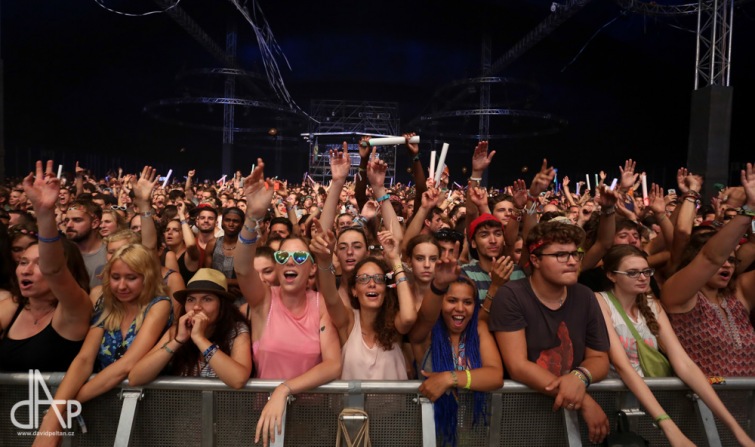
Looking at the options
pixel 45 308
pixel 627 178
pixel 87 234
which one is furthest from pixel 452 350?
pixel 87 234

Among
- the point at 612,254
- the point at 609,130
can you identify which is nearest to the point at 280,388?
the point at 612,254

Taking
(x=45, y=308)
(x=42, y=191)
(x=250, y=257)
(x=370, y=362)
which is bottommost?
(x=370, y=362)

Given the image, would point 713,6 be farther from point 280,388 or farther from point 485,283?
point 280,388

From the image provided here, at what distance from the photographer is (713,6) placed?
10.4 metres

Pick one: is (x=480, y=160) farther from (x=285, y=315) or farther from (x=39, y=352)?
(x=39, y=352)

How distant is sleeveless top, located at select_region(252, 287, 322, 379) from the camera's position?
2592 mm

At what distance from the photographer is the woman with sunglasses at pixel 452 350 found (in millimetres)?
2354

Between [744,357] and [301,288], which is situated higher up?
[301,288]

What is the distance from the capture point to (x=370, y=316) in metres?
2.83

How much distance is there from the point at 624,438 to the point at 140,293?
8.01 ft

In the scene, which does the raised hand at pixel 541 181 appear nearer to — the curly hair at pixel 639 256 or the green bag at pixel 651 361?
the curly hair at pixel 639 256

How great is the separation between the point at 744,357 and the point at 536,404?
1.32 m

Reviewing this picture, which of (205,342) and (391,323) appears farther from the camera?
(391,323)

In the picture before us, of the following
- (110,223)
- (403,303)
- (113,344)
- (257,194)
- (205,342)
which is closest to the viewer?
(205,342)
